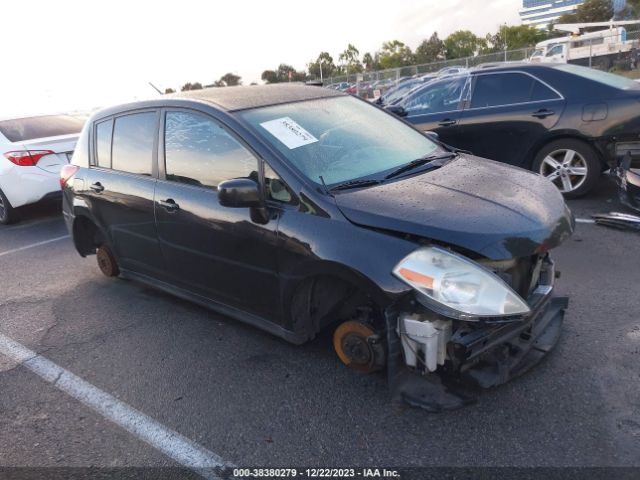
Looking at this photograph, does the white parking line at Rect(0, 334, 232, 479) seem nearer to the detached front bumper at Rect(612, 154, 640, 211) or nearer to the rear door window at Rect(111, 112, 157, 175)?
the rear door window at Rect(111, 112, 157, 175)

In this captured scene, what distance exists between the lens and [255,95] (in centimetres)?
378

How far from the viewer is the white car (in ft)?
24.0

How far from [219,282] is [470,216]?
5.60ft

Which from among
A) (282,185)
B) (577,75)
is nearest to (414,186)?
(282,185)

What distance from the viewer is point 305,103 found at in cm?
373

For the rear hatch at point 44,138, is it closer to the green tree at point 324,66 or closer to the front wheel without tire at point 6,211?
the front wheel without tire at point 6,211

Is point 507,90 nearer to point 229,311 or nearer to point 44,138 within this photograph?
point 229,311

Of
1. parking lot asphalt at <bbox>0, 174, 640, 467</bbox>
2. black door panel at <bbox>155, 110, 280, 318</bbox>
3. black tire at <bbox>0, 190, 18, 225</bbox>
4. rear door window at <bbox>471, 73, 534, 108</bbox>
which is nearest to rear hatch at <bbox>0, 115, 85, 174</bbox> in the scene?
black tire at <bbox>0, 190, 18, 225</bbox>

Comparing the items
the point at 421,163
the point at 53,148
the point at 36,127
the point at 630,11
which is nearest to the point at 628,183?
the point at 421,163

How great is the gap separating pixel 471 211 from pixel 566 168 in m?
4.13

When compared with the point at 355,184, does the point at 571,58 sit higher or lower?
lower

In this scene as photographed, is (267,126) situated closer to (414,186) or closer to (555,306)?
(414,186)

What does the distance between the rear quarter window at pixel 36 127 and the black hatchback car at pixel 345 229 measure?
13.7 ft

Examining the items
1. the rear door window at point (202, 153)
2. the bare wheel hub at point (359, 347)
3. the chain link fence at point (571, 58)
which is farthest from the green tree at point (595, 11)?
the bare wheel hub at point (359, 347)
